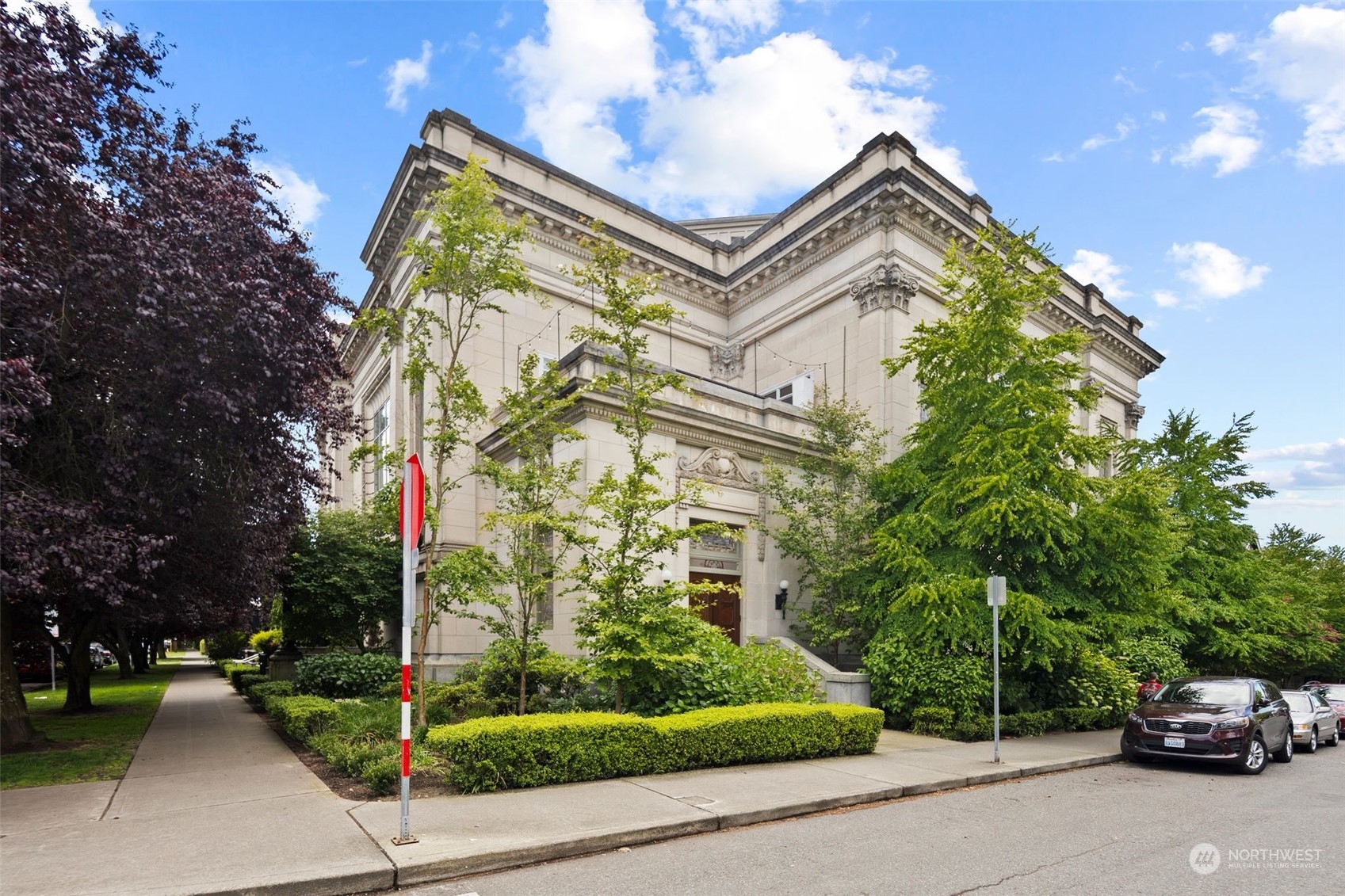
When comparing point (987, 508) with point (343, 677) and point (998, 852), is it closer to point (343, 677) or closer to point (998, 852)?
point (998, 852)

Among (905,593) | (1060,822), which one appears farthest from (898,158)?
(1060,822)

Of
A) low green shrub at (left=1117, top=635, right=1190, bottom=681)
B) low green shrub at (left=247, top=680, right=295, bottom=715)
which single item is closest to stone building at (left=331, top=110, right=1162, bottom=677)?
low green shrub at (left=247, top=680, right=295, bottom=715)

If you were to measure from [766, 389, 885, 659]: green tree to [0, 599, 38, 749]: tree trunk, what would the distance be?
51.2ft

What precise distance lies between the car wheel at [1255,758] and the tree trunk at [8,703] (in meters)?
20.0

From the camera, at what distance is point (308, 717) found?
13.1m

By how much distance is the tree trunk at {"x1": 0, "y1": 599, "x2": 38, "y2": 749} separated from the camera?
1295 cm

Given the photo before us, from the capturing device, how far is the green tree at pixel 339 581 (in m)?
21.8

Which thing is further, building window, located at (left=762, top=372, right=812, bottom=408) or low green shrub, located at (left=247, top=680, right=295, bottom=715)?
building window, located at (left=762, top=372, right=812, bottom=408)

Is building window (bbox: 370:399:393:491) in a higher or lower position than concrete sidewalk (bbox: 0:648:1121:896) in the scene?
higher

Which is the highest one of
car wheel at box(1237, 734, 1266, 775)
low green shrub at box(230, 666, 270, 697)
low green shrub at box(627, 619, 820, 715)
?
low green shrub at box(627, 619, 820, 715)

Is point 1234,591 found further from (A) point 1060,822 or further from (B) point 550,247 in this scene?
(B) point 550,247

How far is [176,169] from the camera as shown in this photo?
457 inches

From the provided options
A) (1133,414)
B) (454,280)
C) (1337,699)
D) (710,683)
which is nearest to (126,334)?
(454,280)

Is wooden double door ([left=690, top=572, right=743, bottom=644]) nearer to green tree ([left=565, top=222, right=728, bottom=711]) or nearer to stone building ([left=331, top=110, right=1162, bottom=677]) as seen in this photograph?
stone building ([left=331, top=110, right=1162, bottom=677])
